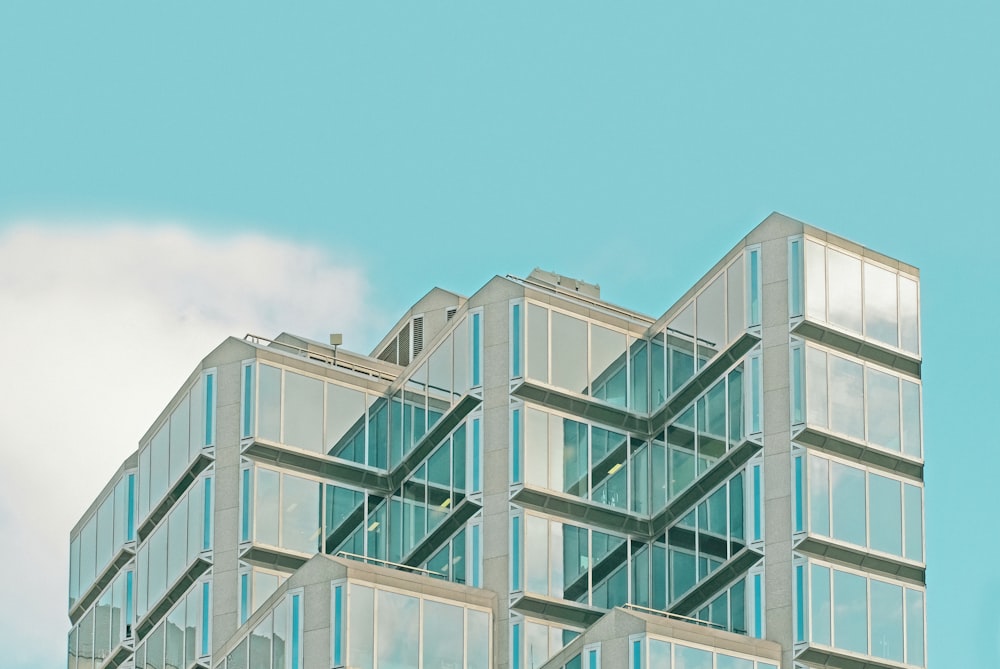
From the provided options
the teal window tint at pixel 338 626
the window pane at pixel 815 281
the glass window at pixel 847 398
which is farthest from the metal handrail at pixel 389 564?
the window pane at pixel 815 281

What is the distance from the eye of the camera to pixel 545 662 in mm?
84500

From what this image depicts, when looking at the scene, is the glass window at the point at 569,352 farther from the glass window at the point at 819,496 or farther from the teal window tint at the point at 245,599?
the teal window tint at the point at 245,599

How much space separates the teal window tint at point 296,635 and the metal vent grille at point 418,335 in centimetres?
2044

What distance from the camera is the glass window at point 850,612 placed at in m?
82.8

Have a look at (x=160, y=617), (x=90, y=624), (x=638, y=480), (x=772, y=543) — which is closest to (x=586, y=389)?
(x=638, y=480)

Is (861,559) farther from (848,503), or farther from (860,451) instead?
(860,451)

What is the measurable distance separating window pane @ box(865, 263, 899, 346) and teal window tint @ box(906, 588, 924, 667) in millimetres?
8198

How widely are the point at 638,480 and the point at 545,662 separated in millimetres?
8692

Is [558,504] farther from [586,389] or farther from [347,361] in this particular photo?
[347,361]

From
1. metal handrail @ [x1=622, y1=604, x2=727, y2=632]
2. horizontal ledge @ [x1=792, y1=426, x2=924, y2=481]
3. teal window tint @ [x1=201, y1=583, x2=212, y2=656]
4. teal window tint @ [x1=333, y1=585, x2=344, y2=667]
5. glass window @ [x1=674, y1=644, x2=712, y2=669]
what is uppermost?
horizontal ledge @ [x1=792, y1=426, x2=924, y2=481]

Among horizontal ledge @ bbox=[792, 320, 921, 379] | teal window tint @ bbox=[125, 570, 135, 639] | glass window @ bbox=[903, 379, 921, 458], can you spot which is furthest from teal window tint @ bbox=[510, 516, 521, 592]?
teal window tint @ bbox=[125, 570, 135, 639]

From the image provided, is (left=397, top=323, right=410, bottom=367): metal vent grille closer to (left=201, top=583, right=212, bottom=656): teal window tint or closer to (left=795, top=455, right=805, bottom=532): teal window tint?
(left=201, top=583, right=212, bottom=656): teal window tint

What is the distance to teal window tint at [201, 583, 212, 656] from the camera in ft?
309

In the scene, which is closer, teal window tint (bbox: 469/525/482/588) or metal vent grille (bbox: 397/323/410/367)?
teal window tint (bbox: 469/525/482/588)
